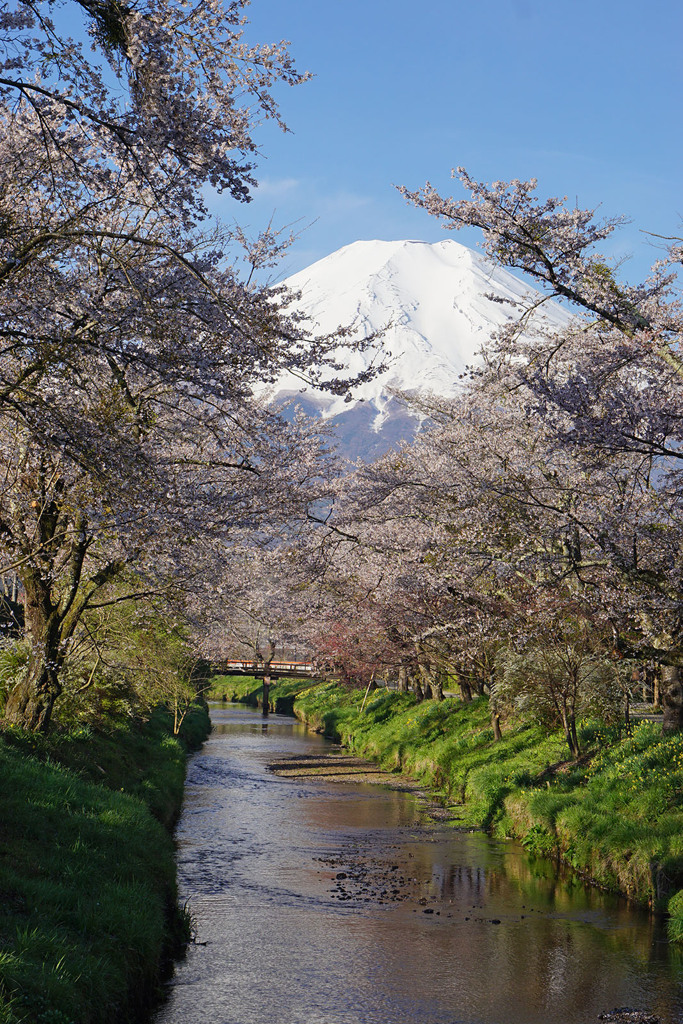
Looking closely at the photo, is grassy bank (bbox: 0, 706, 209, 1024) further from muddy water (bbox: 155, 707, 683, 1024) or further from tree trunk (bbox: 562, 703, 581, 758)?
tree trunk (bbox: 562, 703, 581, 758)

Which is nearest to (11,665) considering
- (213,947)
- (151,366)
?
(213,947)

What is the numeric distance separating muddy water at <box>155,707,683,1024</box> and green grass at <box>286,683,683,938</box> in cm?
64

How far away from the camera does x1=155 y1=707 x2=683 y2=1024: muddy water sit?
995 centimetres

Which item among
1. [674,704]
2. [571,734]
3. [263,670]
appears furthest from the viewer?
[263,670]

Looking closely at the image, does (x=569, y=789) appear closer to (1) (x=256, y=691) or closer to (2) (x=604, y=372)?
(2) (x=604, y=372)

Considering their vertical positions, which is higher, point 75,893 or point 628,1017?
point 75,893

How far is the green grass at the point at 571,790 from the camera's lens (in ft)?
46.6

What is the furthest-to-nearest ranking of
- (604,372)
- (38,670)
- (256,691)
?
(256,691) → (38,670) → (604,372)

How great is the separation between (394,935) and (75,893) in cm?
504

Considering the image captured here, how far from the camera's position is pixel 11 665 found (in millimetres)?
16734

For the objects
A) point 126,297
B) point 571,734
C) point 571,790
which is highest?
point 126,297

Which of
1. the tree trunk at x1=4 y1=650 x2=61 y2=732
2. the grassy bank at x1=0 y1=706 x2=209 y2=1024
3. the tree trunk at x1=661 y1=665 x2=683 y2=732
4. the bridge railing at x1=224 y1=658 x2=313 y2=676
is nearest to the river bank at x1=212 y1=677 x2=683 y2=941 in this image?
the tree trunk at x1=661 y1=665 x2=683 y2=732

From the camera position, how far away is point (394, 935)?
12445 millimetres

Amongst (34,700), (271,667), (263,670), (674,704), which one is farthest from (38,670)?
(271,667)
